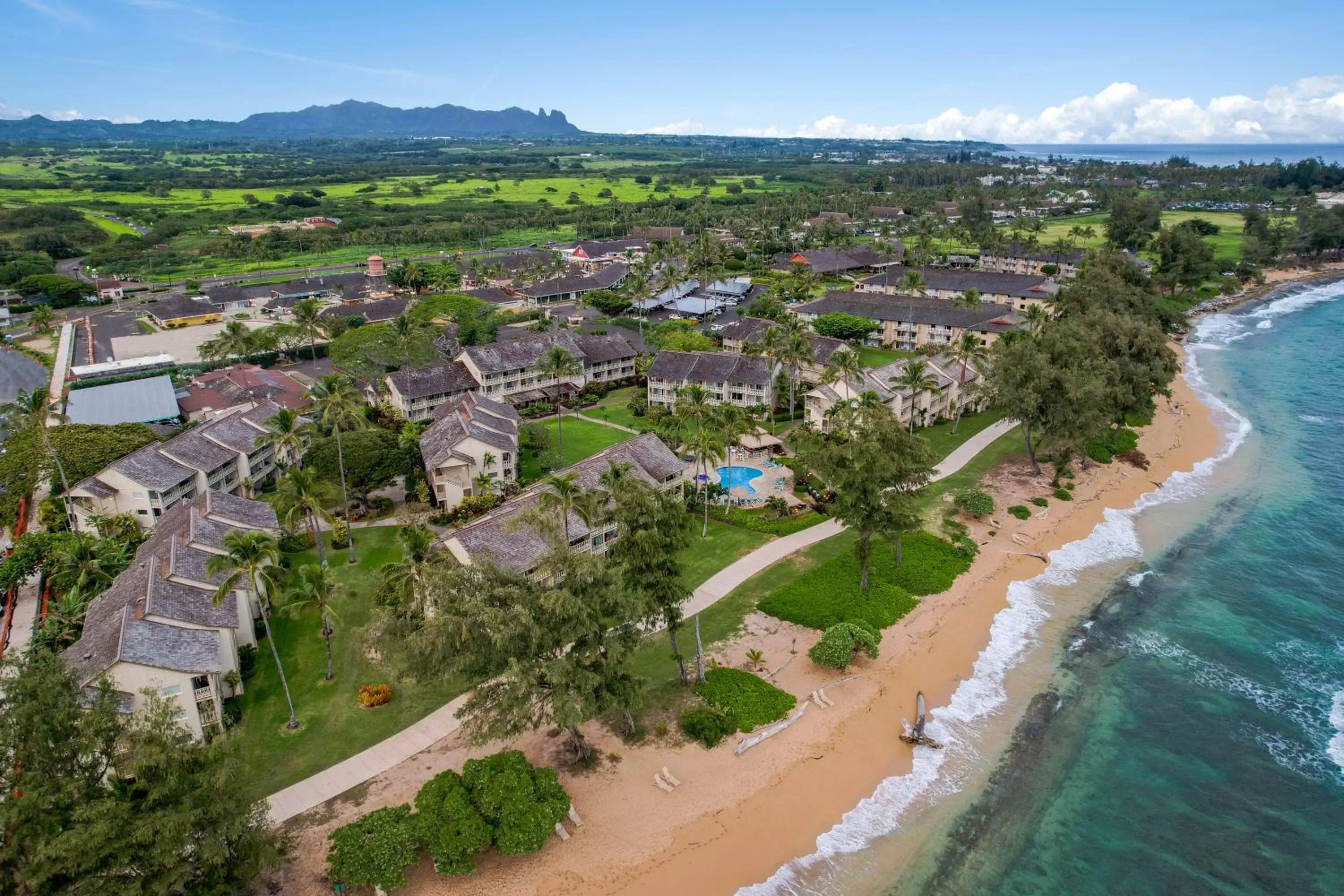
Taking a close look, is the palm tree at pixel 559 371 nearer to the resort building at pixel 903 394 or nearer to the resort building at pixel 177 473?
the resort building at pixel 177 473

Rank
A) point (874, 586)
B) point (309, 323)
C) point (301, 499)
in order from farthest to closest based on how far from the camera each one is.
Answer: point (309, 323)
point (874, 586)
point (301, 499)

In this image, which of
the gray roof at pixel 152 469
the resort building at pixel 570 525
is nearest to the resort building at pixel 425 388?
the resort building at pixel 570 525

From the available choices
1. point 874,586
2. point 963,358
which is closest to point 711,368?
point 963,358

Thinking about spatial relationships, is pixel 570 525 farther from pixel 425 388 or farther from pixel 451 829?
pixel 425 388

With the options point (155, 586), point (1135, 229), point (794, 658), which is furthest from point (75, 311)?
point (1135, 229)

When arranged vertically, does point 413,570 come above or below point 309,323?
below

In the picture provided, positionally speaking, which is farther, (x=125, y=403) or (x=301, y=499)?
(x=125, y=403)

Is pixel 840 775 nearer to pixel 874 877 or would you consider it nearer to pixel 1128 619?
pixel 874 877
